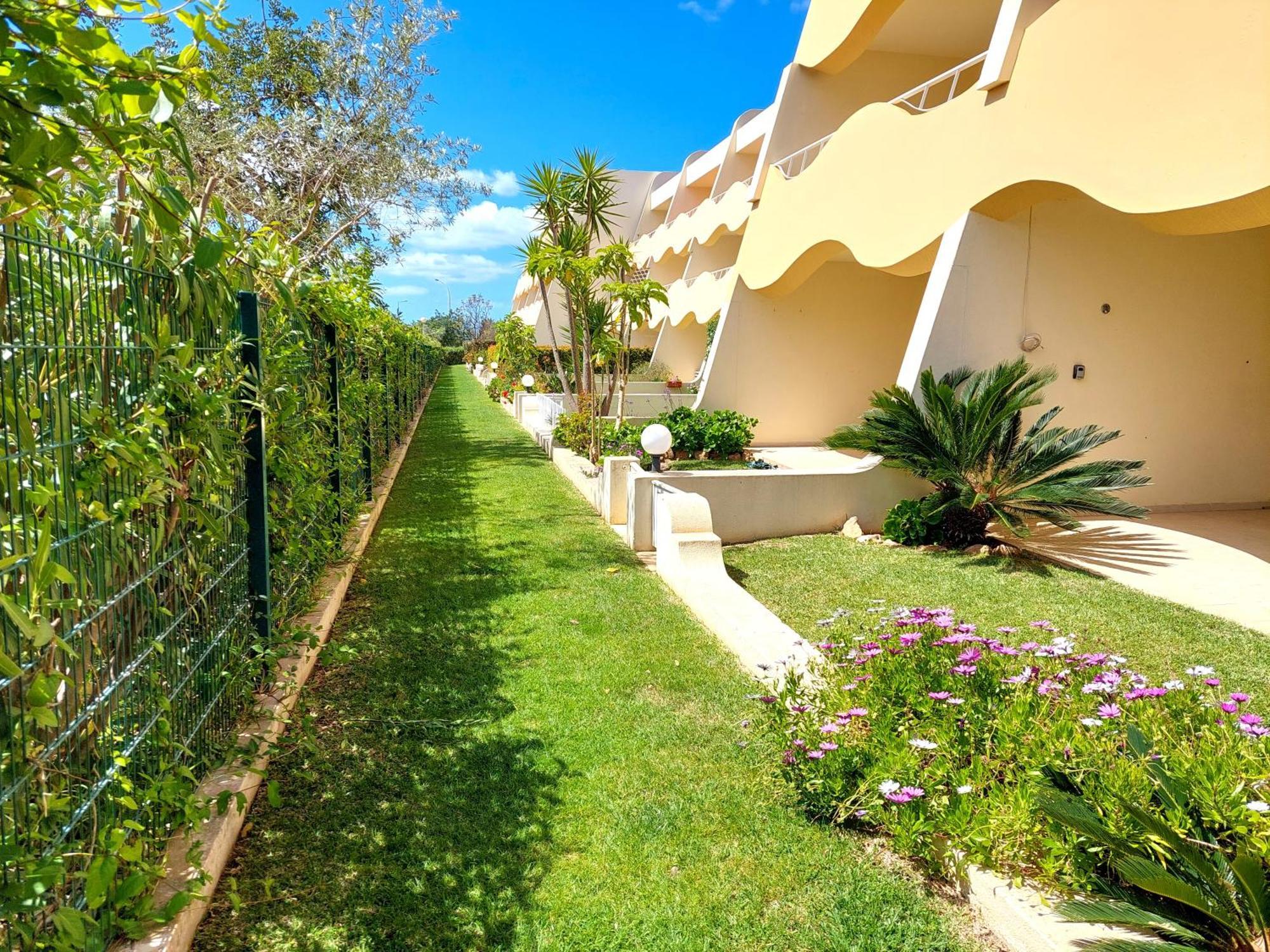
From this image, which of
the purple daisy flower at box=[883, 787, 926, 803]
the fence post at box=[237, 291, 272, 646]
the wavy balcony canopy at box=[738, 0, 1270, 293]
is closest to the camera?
the purple daisy flower at box=[883, 787, 926, 803]

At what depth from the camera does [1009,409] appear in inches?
319

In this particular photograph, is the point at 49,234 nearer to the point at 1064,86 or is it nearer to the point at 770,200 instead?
the point at 1064,86

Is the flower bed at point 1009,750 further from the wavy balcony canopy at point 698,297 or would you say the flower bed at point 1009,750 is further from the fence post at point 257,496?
the wavy balcony canopy at point 698,297

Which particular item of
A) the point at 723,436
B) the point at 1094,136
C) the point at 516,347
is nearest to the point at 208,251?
the point at 1094,136

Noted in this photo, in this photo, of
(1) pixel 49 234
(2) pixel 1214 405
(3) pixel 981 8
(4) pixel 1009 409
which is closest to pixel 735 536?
(4) pixel 1009 409

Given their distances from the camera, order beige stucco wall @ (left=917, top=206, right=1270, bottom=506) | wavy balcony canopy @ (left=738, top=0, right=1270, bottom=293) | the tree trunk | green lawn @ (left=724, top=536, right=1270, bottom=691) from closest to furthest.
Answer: green lawn @ (left=724, top=536, right=1270, bottom=691) → wavy balcony canopy @ (left=738, top=0, right=1270, bottom=293) → beige stucco wall @ (left=917, top=206, right=1270, bottom=506) → the tree trunk

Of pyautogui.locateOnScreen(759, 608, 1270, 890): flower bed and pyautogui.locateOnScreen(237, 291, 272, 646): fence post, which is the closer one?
pyautogui.locateOnScreen(759, 608, 1270, 890): flower bed

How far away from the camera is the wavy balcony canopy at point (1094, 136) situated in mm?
6648

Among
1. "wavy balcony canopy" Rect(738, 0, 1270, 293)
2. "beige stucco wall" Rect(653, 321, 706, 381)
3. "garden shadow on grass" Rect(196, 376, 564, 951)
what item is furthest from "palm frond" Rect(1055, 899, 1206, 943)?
"beige stucco wall" Rect(653, 321, 706, 381)

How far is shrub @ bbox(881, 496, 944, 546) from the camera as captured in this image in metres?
8.53

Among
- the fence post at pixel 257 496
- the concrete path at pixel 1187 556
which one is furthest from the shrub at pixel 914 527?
the fence post at pixel 257 496

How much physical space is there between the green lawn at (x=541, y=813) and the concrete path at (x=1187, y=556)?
14.4 ft

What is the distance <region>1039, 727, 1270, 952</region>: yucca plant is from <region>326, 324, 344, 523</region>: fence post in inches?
210

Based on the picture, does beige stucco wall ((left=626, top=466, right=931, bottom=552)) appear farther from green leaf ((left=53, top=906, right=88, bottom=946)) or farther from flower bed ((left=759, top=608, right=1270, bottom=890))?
green leaf ((left=53, top=906, right=88, bottom=946))
